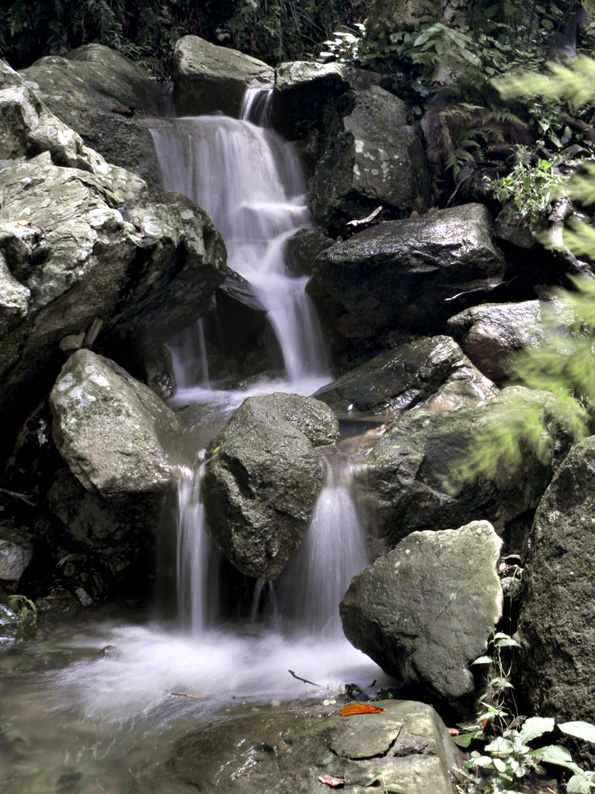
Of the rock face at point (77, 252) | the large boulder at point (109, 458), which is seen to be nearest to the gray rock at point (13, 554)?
the large boulder at point (109, 458)

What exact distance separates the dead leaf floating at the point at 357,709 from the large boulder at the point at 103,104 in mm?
6678

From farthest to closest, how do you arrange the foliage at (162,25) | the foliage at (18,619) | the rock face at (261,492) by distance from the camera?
the foliage at (162,25) → the foliage at (18,619) → the rock face at (261,492)

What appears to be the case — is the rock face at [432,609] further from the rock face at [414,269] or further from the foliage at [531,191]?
the foliage at [531,191]

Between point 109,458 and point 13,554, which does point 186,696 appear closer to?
point 109,458

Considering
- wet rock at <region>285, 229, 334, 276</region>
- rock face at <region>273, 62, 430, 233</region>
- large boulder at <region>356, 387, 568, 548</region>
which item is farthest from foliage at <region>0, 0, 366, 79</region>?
large boulder at <region>356, 387, 568, 548</region>

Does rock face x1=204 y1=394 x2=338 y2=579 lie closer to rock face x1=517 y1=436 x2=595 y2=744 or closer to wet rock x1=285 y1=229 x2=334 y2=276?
rock face x1=517 y1=436 x2=595 y2=744

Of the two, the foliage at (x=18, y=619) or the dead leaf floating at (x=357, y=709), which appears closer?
the dead leaf floating at (x=357, y=709)

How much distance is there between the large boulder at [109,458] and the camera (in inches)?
180

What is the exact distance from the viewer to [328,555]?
4.58m

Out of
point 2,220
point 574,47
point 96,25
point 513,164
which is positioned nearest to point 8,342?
point 2,220

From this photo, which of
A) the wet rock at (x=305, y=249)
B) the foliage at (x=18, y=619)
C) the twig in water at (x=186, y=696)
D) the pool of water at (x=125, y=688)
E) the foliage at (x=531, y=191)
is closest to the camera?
the pool of water at (x=125, y=688)

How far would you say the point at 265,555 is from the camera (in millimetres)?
4273

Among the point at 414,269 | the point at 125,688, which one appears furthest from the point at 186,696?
the point at 414,269

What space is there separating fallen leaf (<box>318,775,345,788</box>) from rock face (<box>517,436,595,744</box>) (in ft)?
3.16
